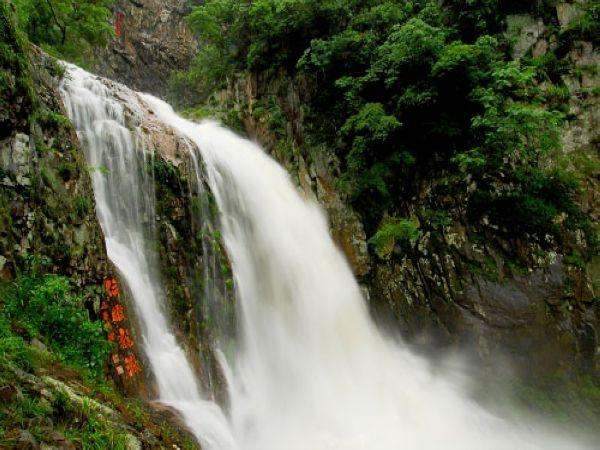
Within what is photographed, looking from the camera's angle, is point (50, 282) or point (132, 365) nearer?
point (50, 282)

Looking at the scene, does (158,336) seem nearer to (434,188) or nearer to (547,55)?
(434,188)

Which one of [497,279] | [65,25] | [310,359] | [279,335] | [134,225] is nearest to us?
[134,225]

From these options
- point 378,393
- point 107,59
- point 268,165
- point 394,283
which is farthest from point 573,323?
point 107,59

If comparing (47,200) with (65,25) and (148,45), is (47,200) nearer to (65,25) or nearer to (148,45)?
(65,25)

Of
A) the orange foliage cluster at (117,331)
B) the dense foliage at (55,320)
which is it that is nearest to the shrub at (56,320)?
the dense foliage at (55,320)

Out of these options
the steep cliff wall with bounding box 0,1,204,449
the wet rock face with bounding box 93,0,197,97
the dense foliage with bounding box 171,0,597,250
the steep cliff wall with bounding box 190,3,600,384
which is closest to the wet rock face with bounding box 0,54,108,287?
the steep cliff wall with bounding box 0,1,204,449

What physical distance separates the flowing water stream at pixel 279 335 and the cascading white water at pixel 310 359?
0.03 meters

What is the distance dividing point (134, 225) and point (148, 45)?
55.5 ft

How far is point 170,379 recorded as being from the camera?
534 centimetres

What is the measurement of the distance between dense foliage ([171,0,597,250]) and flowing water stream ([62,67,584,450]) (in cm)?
236

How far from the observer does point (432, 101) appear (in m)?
10.5

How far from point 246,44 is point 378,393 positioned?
11.8 m

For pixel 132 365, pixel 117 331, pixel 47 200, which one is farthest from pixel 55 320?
pixel 47 200

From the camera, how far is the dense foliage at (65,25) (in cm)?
1033
